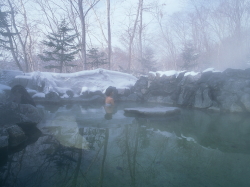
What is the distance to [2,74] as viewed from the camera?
1044 centimetres

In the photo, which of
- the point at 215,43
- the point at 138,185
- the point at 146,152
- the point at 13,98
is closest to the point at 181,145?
the point at 146,152

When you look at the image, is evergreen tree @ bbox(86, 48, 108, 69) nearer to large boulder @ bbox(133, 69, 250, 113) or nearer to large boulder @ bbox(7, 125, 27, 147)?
large boulder @ bbox(133, 69, 250, 113)

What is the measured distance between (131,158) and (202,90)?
20.7 feet

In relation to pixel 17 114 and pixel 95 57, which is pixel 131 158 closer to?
pixel 17 114

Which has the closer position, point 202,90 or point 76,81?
point 202,90

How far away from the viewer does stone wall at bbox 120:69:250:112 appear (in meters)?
6.80

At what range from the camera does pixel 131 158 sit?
2549 mm

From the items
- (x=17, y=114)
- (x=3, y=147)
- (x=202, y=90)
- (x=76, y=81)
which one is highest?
(x=76, y=81)

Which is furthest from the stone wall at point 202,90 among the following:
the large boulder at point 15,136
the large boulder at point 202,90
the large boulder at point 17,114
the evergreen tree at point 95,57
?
the large boulder at point 15,136

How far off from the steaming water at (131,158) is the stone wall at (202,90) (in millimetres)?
3218

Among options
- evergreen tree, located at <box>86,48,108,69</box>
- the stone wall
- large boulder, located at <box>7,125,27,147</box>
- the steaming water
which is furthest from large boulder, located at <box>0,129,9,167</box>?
evergreen tree, located at <box>86,48,108,69</box>

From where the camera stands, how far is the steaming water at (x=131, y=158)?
203cm

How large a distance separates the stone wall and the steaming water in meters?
3.22

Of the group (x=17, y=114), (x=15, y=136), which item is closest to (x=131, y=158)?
(x=15, y=136)
